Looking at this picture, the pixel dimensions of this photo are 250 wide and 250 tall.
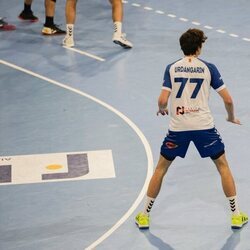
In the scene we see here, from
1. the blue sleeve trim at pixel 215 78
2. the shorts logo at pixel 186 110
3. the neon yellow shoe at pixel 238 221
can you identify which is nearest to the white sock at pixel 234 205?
the neon yellow shoe at pixel 238 221

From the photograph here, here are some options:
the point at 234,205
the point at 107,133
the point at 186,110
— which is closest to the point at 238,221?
the point at 234,205

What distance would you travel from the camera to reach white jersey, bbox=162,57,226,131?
10.4m

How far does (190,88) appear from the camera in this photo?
411 inches

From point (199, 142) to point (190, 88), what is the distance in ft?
2.08

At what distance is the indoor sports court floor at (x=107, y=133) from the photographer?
1112cm

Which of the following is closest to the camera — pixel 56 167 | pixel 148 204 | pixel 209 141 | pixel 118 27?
pixel 209 141

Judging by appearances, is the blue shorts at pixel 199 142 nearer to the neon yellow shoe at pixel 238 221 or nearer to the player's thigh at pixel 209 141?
the player's thigh at pixel 209 141

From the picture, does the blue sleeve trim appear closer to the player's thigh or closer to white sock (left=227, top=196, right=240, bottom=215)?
the player's thigh

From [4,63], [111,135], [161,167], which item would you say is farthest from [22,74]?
[161,167]

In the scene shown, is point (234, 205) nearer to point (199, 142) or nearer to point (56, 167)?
point (199, 142)

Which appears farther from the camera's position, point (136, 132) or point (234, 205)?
point (136, 132)

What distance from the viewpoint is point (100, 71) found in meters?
16.1

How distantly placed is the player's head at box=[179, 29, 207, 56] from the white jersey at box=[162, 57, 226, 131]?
94 mm

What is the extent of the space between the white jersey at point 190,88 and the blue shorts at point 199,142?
0.21 feet
